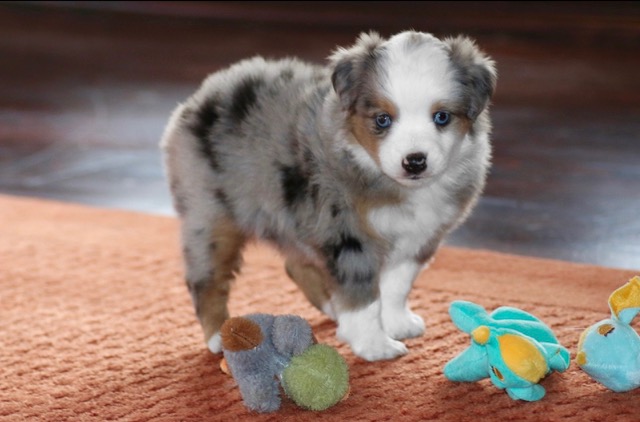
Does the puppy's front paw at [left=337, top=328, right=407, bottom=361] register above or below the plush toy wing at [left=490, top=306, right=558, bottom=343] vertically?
below

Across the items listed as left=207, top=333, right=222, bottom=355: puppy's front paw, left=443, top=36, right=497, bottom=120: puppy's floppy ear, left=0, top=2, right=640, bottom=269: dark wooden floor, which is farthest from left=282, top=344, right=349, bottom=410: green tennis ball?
A: left=0, top=2, right=640, bottom=269: dark wooden floor

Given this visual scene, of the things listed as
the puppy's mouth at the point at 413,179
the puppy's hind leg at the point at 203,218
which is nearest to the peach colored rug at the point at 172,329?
the puppy's hind leg at the point at 203,218

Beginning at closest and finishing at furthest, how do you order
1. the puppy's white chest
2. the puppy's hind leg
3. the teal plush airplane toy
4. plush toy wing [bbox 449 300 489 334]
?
the teal plush airplane toy < plush toy wing [bbox 449 300 489 334] < the puppy's white chest < the puppy's hind leg

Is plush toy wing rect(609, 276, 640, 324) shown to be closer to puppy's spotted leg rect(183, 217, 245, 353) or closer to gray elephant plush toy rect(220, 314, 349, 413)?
gray elephant plush toy rect(220, 314, 349, 413)

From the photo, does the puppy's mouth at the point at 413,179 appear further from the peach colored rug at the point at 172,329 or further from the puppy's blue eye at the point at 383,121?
the peach colored rug at the point at 172,329

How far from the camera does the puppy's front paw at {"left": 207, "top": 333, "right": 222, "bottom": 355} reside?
2.43 metres

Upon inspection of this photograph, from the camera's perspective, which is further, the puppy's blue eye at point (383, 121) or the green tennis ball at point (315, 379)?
the puppy's blue eye at point (383, 121)

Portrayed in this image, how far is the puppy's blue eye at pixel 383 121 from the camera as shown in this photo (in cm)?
219

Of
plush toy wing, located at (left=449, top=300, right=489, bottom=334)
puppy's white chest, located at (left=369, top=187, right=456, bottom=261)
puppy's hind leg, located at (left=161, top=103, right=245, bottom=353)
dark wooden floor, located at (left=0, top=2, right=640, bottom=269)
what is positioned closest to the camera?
plush toy wing, located at (left=449, top=300, right=489, bottom=334)

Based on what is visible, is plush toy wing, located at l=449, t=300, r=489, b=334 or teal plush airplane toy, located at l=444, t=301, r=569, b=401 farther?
plush toy wing, located at l=449, t=300, r=489, b=334

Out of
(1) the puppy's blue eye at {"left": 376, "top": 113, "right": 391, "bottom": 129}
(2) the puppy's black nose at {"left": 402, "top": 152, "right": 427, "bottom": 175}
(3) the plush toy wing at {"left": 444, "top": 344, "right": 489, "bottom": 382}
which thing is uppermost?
(1) the puppy's blue eye at {"left": 376, "top": 113, "right": 391, "bottom": 129}

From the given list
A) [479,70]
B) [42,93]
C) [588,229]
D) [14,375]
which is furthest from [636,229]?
[42,93]

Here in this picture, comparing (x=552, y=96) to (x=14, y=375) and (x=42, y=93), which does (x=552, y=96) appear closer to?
(x=42, y=93)

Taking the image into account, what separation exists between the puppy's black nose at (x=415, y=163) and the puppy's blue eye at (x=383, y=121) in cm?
11
